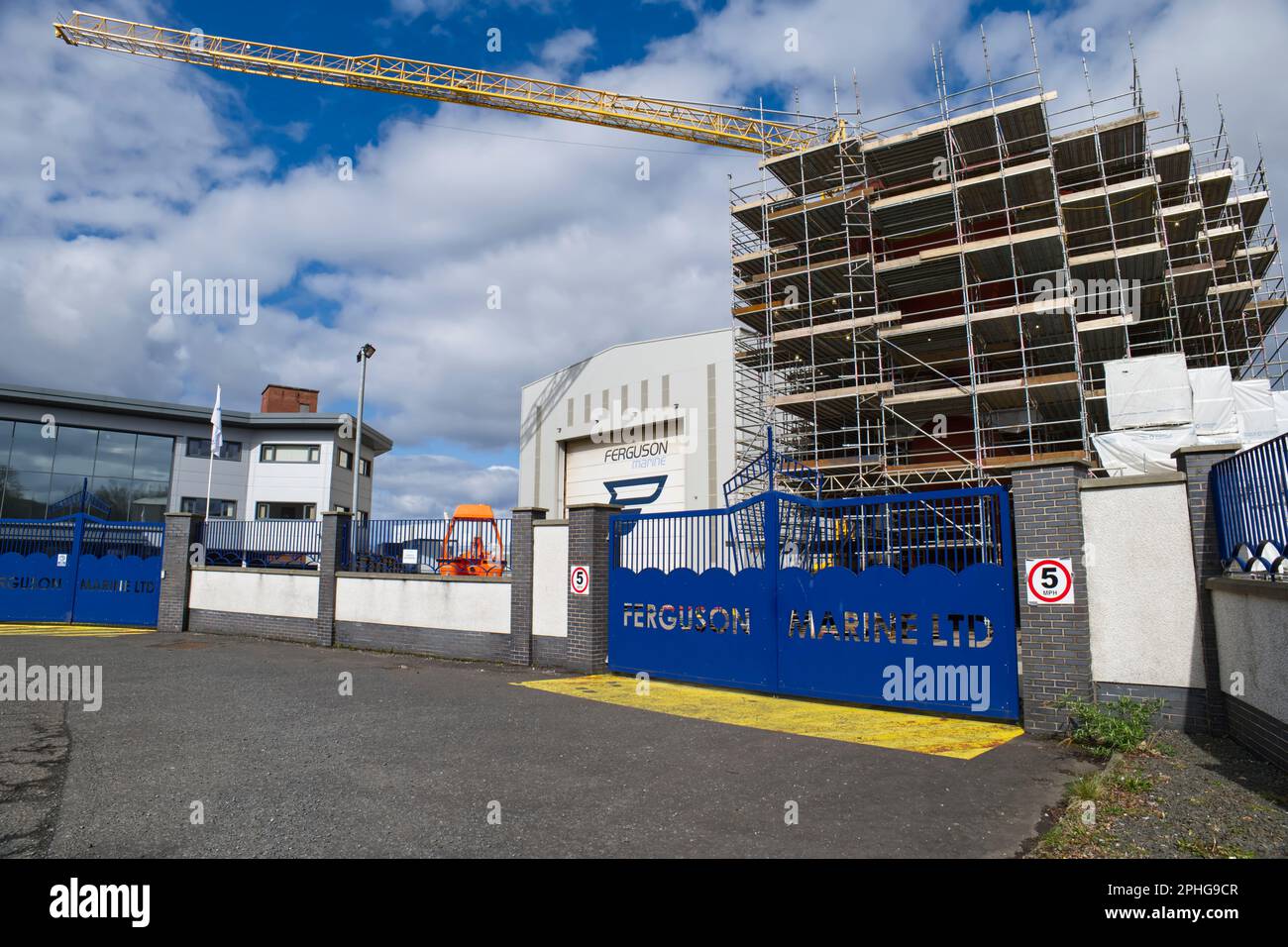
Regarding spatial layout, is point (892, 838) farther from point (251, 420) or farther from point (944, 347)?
point (251, 420)

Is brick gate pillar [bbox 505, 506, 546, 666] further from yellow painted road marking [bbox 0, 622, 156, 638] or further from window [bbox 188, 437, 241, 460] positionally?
window [bbox 188, 437, 241, 460]

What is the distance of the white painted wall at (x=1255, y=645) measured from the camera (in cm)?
583

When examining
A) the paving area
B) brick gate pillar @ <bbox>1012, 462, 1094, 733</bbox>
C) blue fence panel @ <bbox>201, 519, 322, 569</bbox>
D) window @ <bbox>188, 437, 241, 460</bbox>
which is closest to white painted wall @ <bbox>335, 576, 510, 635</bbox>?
blue fence panel @ <bbox>201, 519, 322, 569</bbox>

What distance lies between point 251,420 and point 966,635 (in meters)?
45.2

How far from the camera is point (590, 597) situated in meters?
12.5

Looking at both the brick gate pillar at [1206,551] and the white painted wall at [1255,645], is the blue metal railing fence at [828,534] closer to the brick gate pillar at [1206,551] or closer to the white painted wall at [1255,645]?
the brick gate pillar at [1206,551]

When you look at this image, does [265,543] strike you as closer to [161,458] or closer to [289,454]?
[161,458]

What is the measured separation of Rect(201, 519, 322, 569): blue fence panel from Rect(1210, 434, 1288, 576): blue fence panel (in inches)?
624

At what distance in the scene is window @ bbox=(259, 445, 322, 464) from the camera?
46.1m

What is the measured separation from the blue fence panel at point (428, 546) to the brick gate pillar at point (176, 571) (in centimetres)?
578

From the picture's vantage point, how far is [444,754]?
713 centimetres
